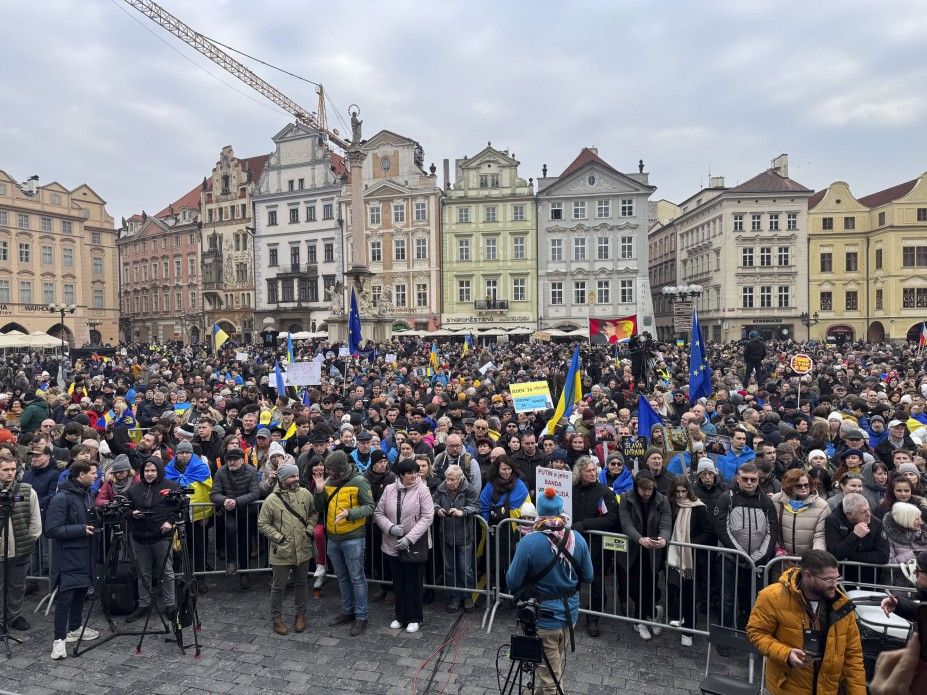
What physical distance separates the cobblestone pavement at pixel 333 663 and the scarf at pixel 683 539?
0.83m

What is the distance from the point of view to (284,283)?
5834cm

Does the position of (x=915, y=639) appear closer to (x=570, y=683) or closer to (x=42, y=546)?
(x=570, y=683)

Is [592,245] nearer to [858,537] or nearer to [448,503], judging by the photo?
[448,503]

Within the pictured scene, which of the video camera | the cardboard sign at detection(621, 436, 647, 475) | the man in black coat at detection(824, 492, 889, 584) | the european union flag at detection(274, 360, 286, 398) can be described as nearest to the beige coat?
the man in black coat at detection(824, 492, 889, 584)

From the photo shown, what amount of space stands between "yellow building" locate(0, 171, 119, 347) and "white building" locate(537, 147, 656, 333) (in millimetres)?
41760

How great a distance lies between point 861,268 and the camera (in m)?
53.5

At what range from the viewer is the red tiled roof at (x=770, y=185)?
168 ft

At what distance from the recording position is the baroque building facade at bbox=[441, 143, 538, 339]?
168 feet

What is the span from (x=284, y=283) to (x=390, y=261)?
437 inches

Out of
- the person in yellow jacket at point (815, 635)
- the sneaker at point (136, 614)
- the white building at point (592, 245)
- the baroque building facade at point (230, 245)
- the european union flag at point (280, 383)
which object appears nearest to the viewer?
the person in yellow jacket at point (815, 635)

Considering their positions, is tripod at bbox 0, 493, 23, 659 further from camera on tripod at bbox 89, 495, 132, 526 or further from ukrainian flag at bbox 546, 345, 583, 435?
ukrainian flag at bbox 546, 345, 583, 435

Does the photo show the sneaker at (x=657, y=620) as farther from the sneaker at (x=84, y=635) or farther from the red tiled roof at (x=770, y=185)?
the red tiled roof at (x=770, y=185)

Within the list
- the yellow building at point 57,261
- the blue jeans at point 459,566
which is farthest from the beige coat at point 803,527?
the yellow building at point 57,261

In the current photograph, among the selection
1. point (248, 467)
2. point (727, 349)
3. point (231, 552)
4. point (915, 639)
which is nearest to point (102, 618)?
point (231, 552)
